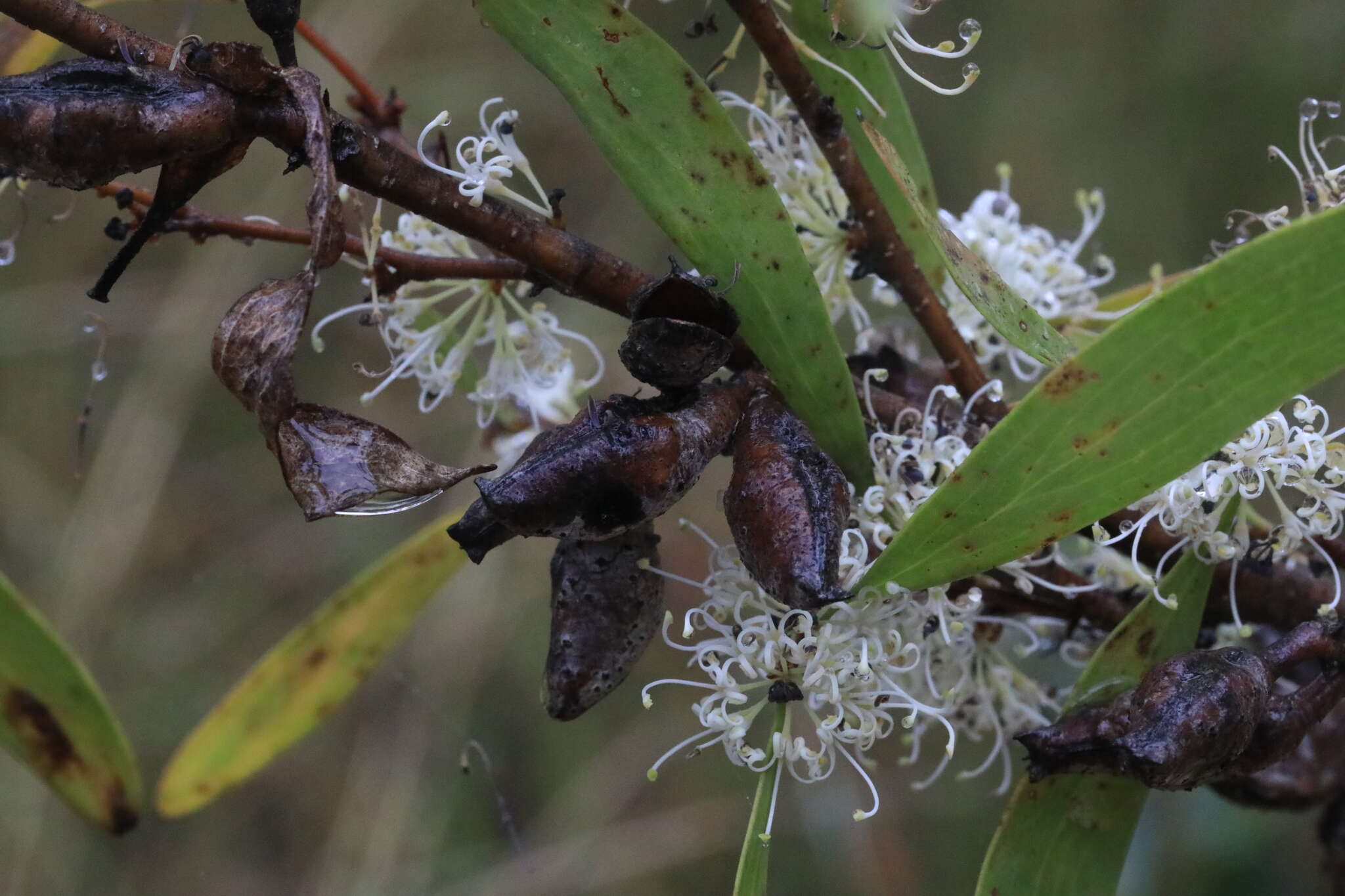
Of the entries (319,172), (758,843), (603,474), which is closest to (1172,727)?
(758,843)

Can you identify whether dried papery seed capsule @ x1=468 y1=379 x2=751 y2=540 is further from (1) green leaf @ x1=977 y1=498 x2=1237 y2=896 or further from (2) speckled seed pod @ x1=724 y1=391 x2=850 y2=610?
(1) green leaf @ x1=977 y1=498 x2=1237 y2=896

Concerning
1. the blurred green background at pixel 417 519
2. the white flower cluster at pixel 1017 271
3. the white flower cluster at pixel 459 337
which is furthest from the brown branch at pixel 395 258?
the blurred green background at pixel 417 519

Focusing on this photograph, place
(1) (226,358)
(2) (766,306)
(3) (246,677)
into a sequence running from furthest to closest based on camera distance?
1. (3) (246,677)
2. (2) (766,306)
3. (1) (226,358)

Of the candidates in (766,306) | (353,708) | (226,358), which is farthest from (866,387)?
(353,708)

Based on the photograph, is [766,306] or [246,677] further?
[246,677]

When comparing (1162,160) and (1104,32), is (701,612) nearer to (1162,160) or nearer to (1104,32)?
(1162,160)

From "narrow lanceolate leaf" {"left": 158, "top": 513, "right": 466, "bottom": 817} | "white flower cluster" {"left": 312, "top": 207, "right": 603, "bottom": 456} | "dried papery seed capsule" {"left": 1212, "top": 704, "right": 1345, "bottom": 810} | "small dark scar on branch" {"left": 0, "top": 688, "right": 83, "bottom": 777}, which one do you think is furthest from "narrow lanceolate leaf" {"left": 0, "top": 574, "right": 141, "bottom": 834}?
"dried papery seed capsule" {"left": 1212, "top": 704, "right": 1345, "bottom": 810}
